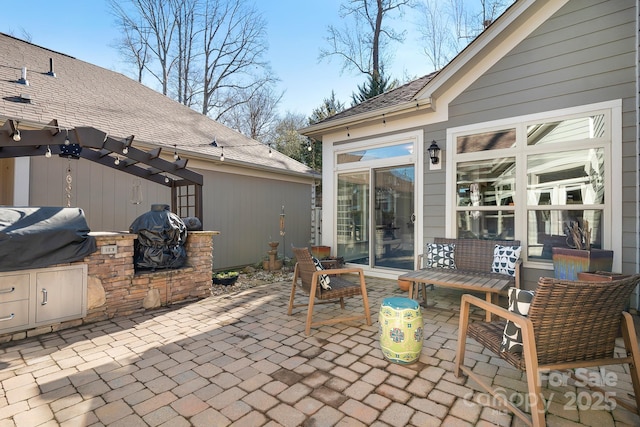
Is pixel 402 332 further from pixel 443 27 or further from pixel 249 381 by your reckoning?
pixel 443 27

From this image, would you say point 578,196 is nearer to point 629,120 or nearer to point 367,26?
point 629,120

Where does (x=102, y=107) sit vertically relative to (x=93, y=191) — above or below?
above

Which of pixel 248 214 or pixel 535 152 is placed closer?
pixel 535 152

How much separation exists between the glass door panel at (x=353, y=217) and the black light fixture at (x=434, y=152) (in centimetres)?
130

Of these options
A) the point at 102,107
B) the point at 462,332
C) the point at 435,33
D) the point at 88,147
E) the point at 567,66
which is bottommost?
the point at 462,332

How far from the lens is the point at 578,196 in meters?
3.84

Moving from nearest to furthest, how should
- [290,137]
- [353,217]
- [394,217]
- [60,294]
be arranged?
[60,294] < [394,217] < [353,217] < [290,137]

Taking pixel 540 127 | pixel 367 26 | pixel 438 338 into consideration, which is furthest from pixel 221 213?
pixel 367 26

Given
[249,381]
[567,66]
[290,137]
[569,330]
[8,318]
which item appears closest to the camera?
[569,330]

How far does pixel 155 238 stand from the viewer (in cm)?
395

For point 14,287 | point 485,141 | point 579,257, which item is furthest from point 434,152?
point 14,287

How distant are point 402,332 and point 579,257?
238cm

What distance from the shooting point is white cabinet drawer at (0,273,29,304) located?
2.84 metres

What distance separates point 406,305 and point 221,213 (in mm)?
5092
